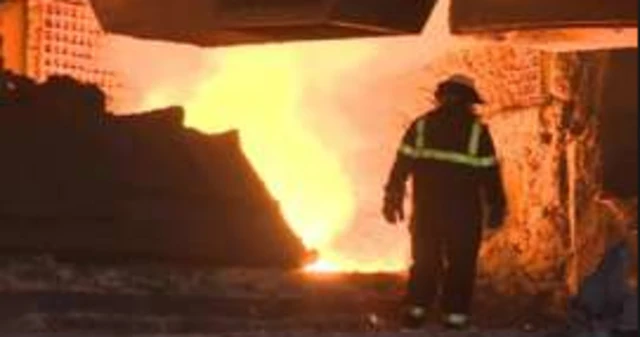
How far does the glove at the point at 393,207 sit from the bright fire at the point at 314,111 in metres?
4.81

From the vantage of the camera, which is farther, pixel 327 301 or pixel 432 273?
pixel 327 301

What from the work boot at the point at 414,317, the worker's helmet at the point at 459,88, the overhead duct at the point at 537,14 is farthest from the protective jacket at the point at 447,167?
the overhead duct at the point at 537,14

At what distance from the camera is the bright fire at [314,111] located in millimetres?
16375

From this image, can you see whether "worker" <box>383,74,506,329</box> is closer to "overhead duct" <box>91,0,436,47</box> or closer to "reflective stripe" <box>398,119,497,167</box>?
"reflective stripe" <box>398,119,497,167</box>

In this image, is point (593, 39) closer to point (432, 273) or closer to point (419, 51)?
point (432, 273)

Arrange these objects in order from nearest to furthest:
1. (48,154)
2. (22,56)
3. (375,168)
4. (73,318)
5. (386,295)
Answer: (73,318), (48,154), (386,295), (22,56), (375,168)

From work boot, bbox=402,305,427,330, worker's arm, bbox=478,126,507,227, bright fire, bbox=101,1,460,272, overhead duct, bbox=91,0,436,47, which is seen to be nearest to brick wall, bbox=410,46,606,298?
bright fire, bbox=101,1,460,272

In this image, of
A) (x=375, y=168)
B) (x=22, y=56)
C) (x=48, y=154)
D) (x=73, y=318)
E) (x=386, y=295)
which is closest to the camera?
(x=73, y=318)

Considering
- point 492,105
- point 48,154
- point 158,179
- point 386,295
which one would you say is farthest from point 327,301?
point 492,105

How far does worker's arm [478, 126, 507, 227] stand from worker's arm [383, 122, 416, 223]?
1.47 ft

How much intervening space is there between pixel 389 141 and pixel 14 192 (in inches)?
279

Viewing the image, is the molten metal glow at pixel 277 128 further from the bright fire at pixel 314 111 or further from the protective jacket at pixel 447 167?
the protective jacket at pixel 447 167

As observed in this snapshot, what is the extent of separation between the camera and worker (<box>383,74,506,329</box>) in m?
10.9

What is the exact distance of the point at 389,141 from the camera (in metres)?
17.9
